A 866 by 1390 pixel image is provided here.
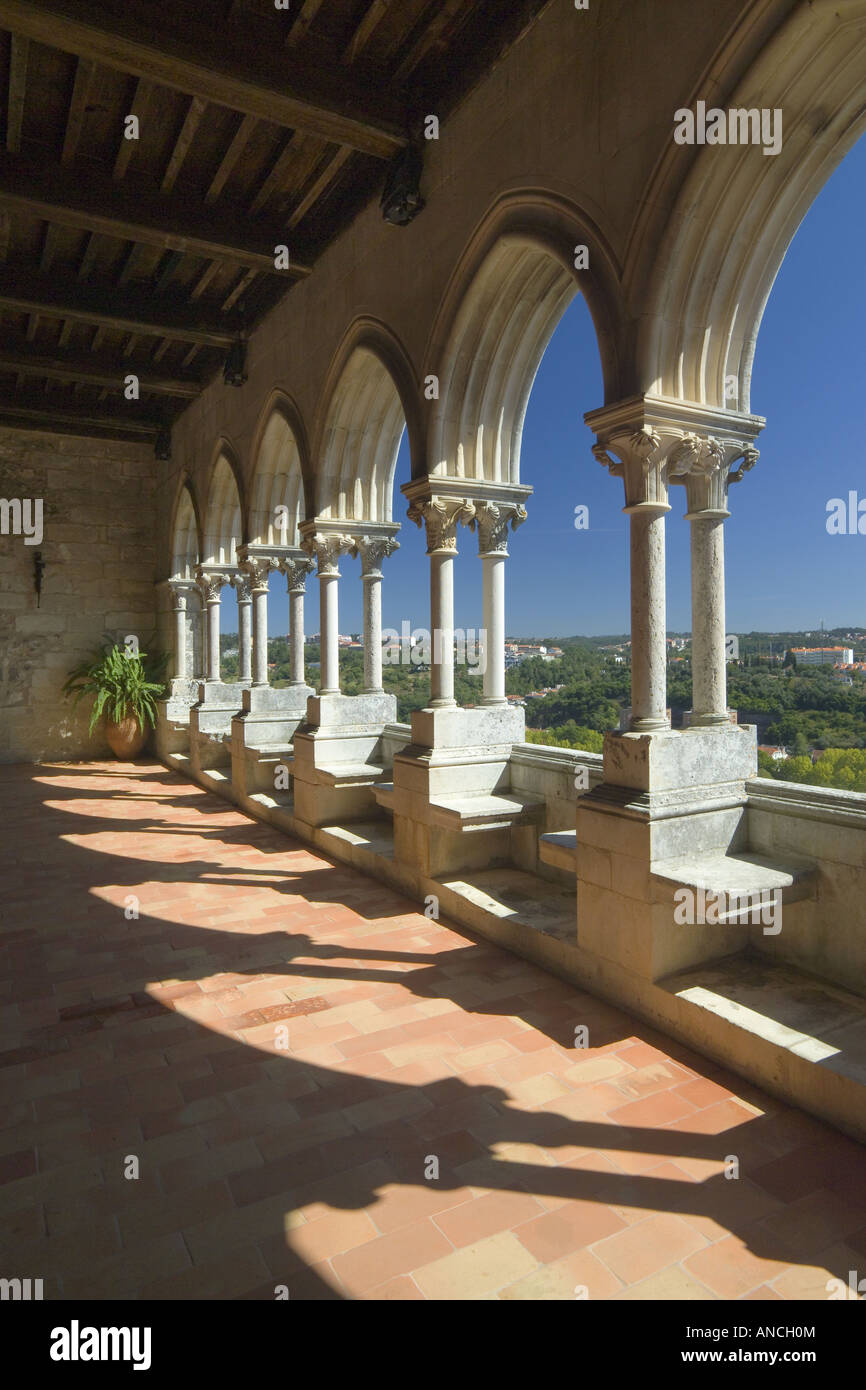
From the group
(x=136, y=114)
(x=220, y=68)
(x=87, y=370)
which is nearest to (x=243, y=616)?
(x=87, y=370)

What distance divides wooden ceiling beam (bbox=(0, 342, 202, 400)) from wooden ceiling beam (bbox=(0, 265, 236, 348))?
Answer: 102 centimetres

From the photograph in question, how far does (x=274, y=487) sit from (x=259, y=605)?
1.02m

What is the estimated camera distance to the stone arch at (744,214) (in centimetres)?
238

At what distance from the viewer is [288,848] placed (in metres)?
5.21

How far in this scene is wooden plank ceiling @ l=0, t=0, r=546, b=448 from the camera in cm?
341

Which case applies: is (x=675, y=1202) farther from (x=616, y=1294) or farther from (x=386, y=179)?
(x=386, y=179)

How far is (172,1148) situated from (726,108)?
339 cm

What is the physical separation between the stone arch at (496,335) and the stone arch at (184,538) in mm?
5412

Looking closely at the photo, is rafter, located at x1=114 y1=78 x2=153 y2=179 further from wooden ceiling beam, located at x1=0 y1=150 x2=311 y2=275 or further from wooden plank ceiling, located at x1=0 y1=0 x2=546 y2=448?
wooden ceiling beam, located at x1=0 y1=150 x2=311 y2=275

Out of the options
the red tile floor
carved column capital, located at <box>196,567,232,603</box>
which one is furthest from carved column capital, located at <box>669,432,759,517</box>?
carved column capital, located at <box>196,567,232,603</box>

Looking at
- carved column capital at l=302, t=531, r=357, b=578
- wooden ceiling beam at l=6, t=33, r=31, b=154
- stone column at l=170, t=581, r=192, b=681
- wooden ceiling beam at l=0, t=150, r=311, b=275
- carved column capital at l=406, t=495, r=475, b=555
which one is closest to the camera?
wooden ceiling beam at l=6, t=33, r=31, b=154

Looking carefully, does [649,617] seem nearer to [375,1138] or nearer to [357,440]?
[375,1138]
